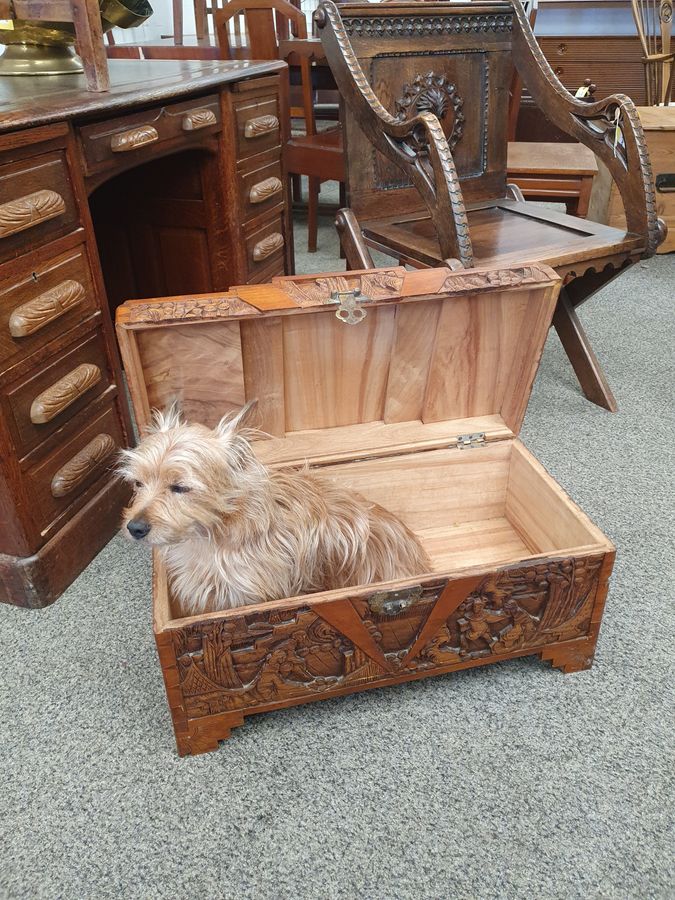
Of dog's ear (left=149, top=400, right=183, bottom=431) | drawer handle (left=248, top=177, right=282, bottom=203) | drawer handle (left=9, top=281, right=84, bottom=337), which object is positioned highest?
drawer handle (left=248, top=177, right=282, bottom=203)

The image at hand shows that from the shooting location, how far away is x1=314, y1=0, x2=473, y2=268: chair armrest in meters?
1.46

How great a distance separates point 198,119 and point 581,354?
1275mm

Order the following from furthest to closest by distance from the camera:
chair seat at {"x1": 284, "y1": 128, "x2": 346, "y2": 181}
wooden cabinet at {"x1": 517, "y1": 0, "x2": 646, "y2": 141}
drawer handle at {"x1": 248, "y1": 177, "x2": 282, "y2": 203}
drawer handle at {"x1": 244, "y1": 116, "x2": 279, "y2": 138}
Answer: wooden cabinet at {"x1": 517, "y1": 0, "x2": 646, "y2": 141}, chair seat at {"x1": 284, "y1": 128, "x2": 346, "y2": 181}, drawer handle at {"x1": 248, "y1": 177, "x2": 282, "y2": 203}, drawer handle at {"x1": 244, "y1": 116, "x2": 279, "y2": 138}

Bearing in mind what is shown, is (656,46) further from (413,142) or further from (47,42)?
(47,42)

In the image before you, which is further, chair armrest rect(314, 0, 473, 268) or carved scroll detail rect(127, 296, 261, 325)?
chair armrest rect(314, 0, 473, 268)

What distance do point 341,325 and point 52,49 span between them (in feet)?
3.91

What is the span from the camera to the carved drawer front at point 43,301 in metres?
1.16

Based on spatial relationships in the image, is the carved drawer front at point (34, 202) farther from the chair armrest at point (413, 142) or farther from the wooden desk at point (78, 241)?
the chair armrest at point (413, 142)

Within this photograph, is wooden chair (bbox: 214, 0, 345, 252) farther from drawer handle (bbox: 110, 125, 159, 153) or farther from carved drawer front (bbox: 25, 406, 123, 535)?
carved drawer front (bbox: 25, 406, 123, 535)

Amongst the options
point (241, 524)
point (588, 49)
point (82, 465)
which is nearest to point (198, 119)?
point (82, 465)

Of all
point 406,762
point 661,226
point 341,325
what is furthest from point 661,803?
point 661,226

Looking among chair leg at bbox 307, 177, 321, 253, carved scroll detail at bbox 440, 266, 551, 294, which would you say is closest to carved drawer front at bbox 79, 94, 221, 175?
carved scroll detail at bbox 440, 266, 551, 294

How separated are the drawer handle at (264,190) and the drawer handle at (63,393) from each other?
837mm

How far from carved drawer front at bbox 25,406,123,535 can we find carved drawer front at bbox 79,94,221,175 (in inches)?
20.8
